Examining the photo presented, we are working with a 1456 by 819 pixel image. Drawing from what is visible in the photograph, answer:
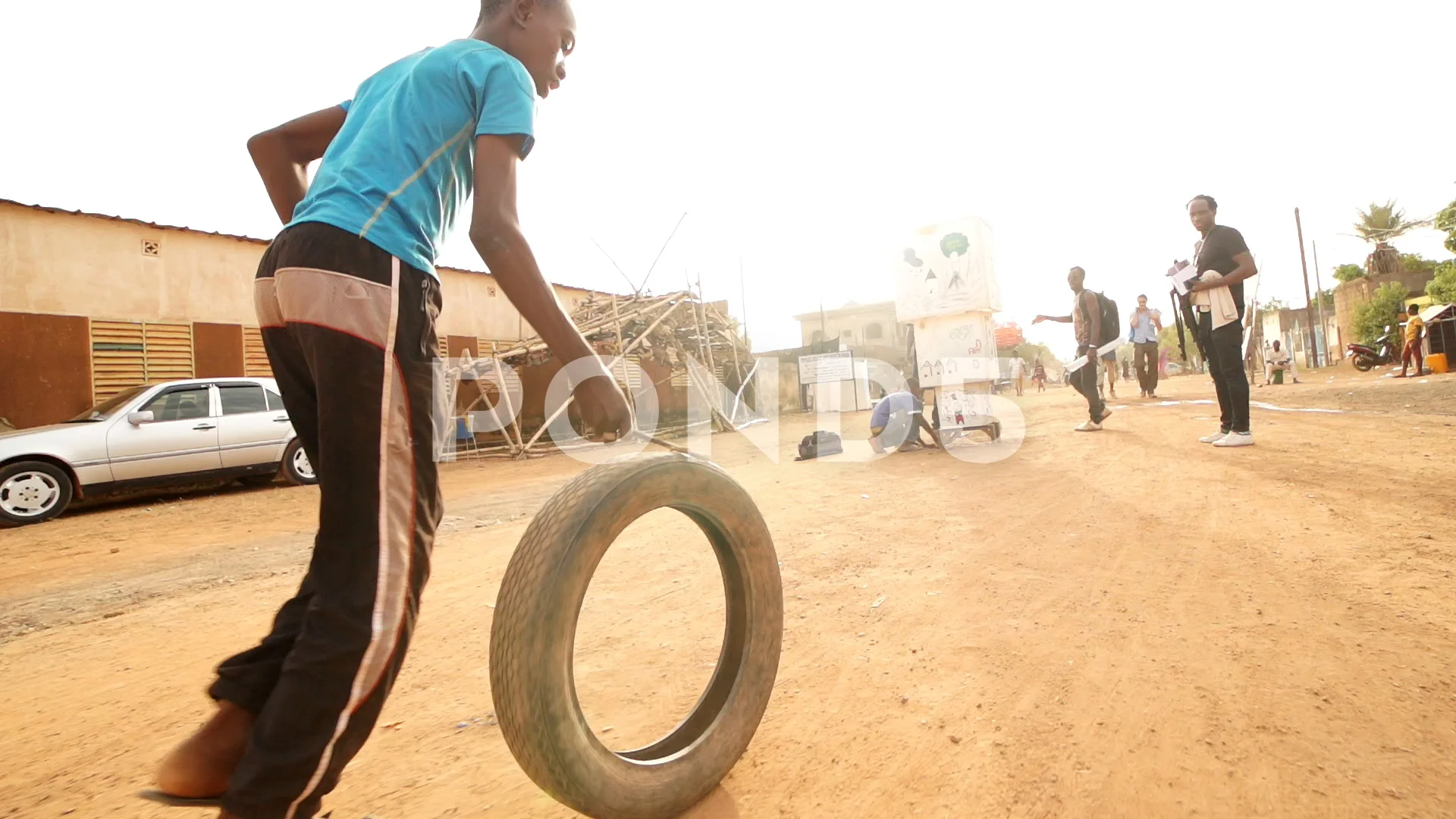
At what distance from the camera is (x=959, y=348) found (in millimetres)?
7141

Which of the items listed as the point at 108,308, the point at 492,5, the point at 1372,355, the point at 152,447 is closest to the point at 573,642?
the point at 492,5

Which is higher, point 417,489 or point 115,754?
point 417,489

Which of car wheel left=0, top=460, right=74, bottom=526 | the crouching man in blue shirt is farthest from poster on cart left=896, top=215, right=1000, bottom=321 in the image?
car wheel left=0, top=460, right=74, bottom=526

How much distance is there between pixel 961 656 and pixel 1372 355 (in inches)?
946

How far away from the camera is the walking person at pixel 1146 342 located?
1110 centimetres

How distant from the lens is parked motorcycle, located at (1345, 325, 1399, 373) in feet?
61.2

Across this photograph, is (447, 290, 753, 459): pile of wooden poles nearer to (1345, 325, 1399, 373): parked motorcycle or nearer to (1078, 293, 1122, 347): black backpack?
(1078, 293, 1122, 347): black backpack

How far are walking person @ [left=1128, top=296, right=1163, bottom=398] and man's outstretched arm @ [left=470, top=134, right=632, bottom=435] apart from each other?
39.8ft

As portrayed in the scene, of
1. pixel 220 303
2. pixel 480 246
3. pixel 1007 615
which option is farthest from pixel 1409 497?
pixel 220 303

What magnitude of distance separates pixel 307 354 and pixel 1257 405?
11294 millimetres

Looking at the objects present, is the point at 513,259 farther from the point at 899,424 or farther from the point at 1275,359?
the point at 1275,359

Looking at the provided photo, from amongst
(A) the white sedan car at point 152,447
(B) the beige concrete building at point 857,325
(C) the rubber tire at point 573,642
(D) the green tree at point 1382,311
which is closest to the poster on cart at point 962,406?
(C) the rubber tire at point 573,642

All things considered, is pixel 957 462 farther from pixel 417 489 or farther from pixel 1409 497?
pixel 417 489

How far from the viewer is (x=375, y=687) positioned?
1.16 metres
